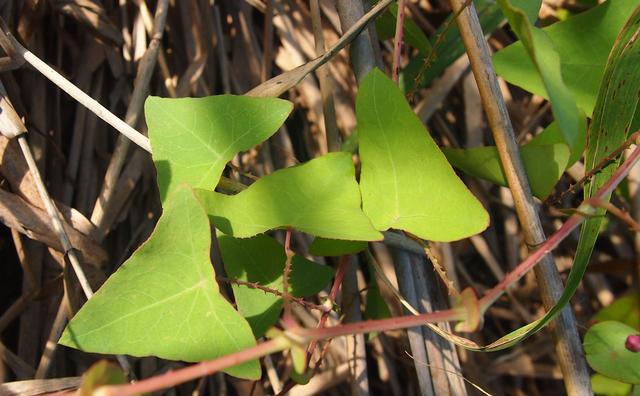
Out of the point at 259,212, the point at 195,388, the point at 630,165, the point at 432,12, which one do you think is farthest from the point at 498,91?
the point at 195,388

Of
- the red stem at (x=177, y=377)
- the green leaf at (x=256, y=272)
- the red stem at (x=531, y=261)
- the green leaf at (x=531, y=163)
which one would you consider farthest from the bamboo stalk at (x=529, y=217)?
the red stem at (x=177, y=377)

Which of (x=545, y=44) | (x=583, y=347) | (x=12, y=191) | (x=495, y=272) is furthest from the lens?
(x=495, y=272)

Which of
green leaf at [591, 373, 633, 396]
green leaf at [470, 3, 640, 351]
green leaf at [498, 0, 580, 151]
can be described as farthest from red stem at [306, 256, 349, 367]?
green leaf at [591, 373, 633, 396]

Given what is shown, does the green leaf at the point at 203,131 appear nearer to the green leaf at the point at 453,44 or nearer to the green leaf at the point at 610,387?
the green leaf at the point at 453,44

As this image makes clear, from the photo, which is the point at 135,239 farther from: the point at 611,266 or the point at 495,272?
the point at 611,266

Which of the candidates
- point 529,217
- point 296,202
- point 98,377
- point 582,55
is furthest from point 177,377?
point 582,55

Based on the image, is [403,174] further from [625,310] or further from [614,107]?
[625,310]
